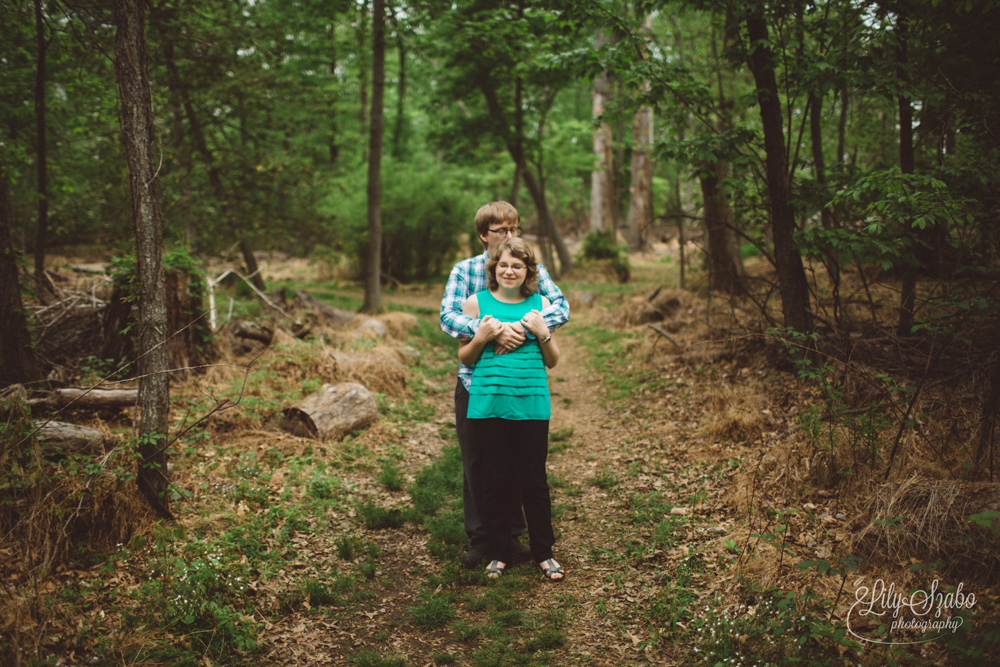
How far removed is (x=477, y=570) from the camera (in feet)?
11.5

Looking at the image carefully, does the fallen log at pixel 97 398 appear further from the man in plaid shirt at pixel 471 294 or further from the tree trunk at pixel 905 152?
the tree trunk at pixel 905 152

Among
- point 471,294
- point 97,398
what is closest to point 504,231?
point 471,294

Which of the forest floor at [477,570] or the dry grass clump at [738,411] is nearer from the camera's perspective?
the forest floor at [477,570]

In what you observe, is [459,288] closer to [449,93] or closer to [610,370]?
[610,370]

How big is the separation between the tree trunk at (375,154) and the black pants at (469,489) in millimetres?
6850

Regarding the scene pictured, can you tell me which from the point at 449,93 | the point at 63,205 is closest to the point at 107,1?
the point at 63,205

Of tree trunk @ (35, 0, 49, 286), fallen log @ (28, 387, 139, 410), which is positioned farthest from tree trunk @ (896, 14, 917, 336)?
tree trunk @ (35, 0, 49, 286)

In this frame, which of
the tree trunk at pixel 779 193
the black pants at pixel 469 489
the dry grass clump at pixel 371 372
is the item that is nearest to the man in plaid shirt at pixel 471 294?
the black pants at pixel 469 489

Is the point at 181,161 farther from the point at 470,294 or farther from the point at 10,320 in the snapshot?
the point at 470,294

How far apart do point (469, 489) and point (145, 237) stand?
2.57 metres

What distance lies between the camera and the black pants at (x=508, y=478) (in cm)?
326

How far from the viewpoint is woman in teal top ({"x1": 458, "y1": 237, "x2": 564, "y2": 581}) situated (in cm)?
313

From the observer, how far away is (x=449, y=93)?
14.2 m

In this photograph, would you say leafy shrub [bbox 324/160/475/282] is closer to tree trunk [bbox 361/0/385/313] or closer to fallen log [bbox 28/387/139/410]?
tree trunk [bbox 361/0/385/313]
